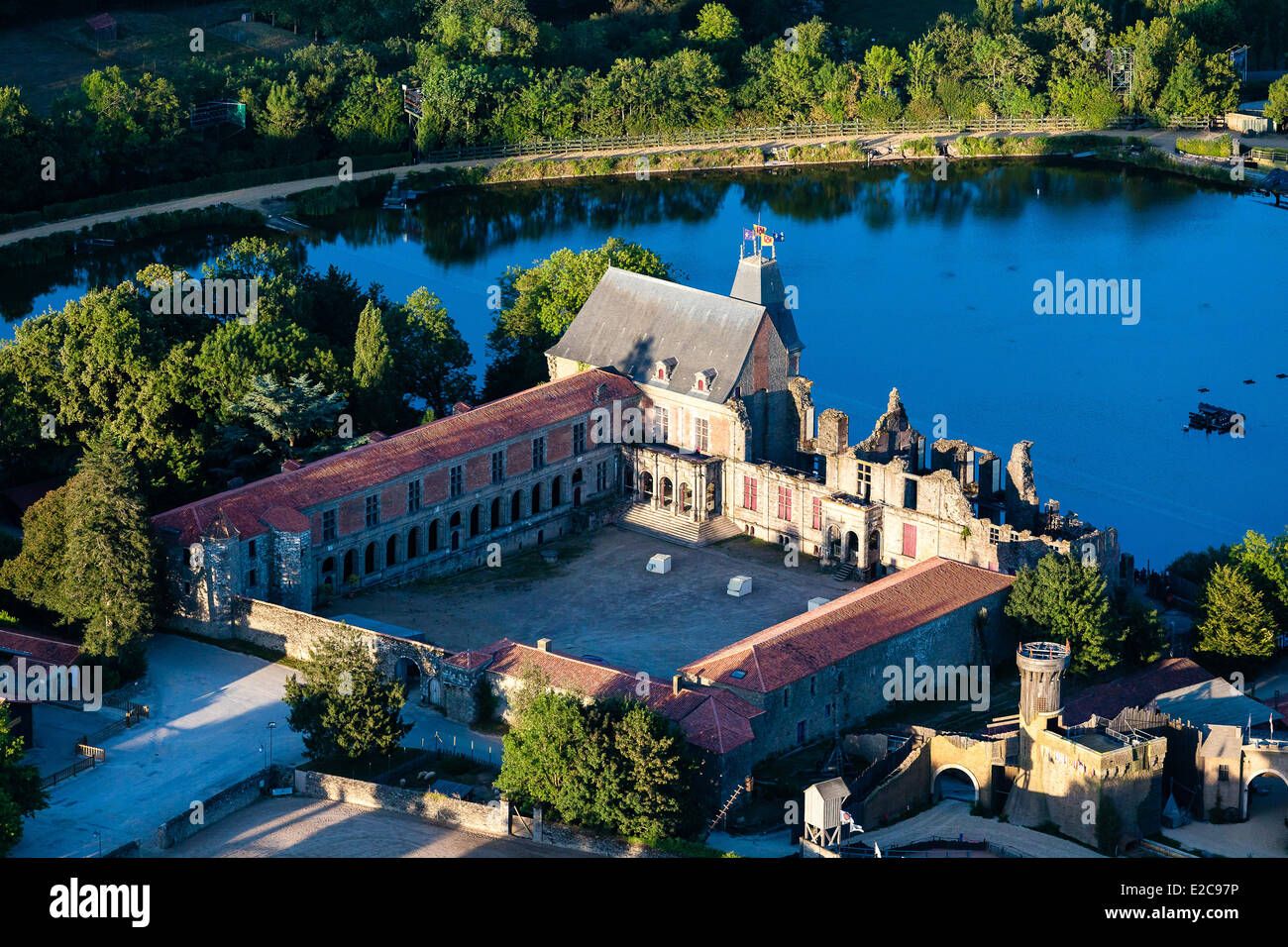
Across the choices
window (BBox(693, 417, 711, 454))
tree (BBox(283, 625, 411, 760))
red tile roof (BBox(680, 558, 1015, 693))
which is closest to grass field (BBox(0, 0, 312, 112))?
window (BBox(693, 417, 711, 454))

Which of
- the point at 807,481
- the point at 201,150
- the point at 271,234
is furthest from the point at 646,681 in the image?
the point at 201,150

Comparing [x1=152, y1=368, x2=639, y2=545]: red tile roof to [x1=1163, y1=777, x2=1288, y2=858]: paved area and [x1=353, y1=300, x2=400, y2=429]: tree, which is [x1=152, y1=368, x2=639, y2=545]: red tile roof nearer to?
[x1=353, y1=300, x2=400, y2=429]: tree

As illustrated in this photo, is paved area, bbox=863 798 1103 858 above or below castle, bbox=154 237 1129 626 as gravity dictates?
below

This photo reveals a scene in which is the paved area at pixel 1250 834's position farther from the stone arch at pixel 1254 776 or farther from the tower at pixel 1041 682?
the tower at pixel 1041 682

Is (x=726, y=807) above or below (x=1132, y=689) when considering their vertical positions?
below

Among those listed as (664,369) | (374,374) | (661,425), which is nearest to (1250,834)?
(661,425)

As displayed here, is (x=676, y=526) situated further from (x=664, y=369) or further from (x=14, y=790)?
(x=14, y=790)
